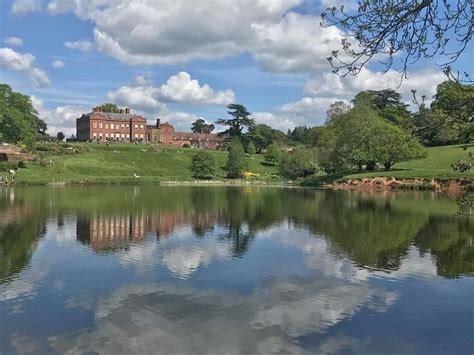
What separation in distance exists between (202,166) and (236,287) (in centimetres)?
9232

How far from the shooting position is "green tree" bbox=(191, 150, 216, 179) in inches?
4313

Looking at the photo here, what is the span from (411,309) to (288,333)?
447cm

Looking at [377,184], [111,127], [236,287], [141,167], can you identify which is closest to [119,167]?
[141,167]

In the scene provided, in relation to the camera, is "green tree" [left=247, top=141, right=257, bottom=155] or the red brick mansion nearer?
"green tree" [left=247, top=141, right=257, bottom=155]

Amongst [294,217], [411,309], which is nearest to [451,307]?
[411,309]

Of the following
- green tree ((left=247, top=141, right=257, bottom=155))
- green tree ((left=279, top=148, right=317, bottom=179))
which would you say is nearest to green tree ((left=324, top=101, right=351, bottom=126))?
green tree ((left=279, top=148, right=317, bottom=179))

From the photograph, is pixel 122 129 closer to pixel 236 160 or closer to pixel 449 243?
pixel 236 160

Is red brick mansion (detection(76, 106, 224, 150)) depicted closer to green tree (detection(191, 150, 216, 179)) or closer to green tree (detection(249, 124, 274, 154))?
green tree (detection(249, 124, 274, 154))

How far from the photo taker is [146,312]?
14.6m

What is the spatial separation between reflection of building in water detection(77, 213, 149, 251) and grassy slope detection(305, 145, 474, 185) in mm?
47885

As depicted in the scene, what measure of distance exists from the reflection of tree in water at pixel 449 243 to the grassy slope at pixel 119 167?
2645 inches

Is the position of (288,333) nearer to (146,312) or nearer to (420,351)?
(420,351)

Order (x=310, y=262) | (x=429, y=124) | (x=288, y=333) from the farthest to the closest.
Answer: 1. (x=310, y=262)
2. (x=288, y=333)
3. (x=429, y=124)

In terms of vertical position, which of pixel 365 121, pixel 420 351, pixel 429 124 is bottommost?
pixel 420 351
